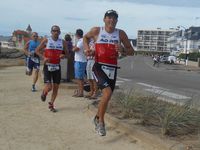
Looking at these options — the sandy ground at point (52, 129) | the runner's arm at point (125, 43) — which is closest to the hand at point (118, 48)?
the runner's arm at point (125, 43)

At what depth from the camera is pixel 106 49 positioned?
25.4 feet

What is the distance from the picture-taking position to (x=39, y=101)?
Answer: 1208 centimetres

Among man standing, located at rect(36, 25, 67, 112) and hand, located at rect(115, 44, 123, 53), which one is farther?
man standing, located at rect(36, 25, 67, 112)

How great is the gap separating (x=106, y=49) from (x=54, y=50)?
3236 millimetres

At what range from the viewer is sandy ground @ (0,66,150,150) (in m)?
7.43

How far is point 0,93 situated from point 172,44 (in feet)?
600

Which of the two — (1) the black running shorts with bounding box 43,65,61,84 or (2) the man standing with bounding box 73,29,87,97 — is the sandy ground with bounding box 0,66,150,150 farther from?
(2) the man standing with bounding box 73,29,87,97

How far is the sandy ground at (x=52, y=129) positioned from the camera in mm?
7430

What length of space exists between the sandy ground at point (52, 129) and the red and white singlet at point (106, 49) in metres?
1.22

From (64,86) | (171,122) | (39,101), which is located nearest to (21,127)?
(171,122)

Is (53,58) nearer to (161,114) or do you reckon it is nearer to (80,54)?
(80,54)

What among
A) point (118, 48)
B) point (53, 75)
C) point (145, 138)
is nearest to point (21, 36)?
point (53, 75)

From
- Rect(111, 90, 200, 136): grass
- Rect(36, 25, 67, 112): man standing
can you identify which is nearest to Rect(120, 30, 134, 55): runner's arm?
Rect(111, 90, 200, 136): grass

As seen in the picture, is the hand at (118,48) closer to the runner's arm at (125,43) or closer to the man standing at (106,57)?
the man standing at (106,57)
